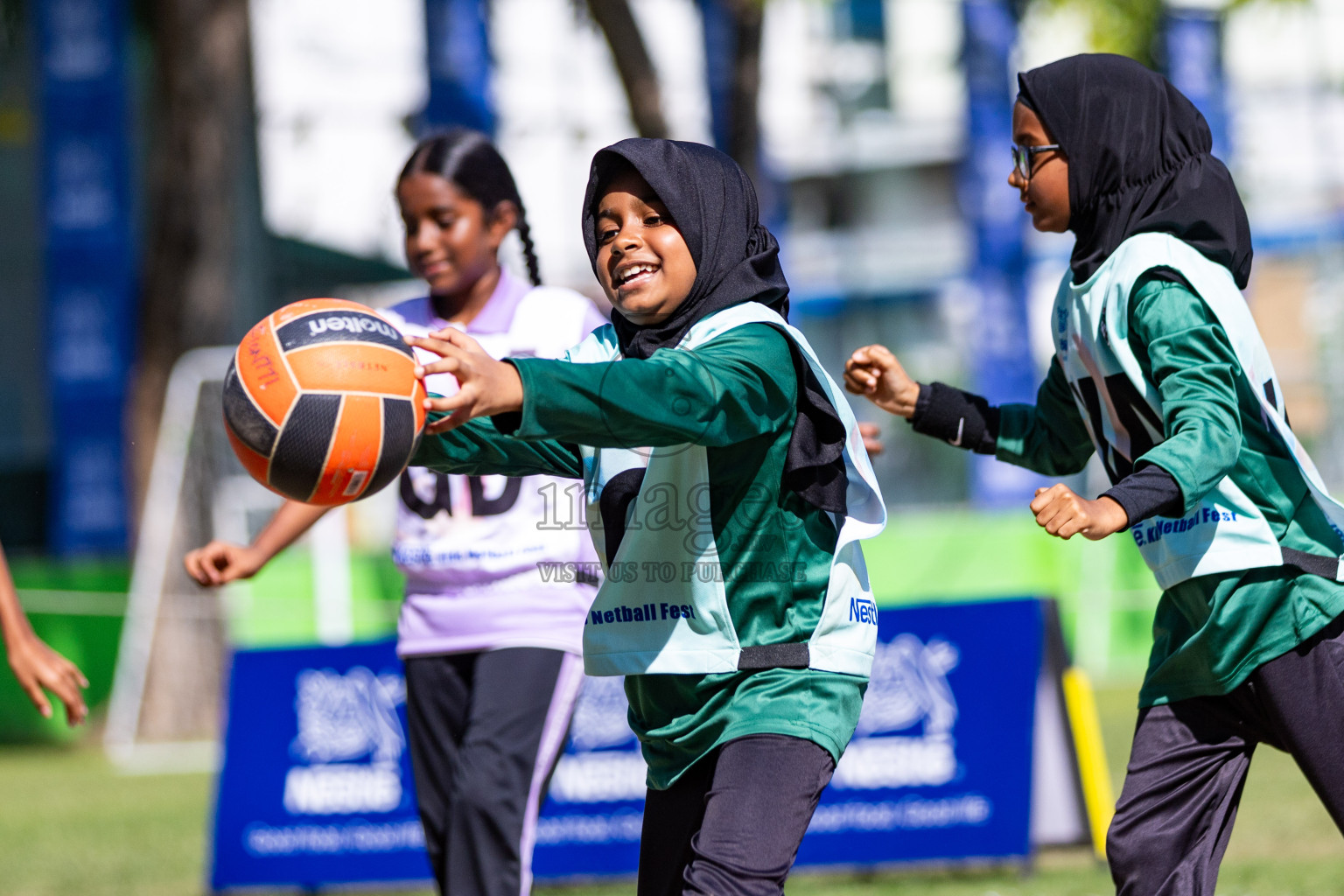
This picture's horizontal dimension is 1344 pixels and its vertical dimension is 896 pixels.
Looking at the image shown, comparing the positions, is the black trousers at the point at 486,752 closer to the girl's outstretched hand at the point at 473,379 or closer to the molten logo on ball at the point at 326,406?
the molten logo on ball at the point at 326,406

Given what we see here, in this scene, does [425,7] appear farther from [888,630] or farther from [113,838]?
[888,630]

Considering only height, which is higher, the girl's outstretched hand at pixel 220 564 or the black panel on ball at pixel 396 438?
the black panel on ball at pixel 396 438

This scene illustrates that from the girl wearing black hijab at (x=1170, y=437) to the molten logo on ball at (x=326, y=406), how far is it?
1585 mm

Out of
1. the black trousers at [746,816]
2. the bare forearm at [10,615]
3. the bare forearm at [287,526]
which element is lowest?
the black trousers at [746,816]

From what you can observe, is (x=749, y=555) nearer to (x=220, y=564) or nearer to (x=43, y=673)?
(x=220, y=564)

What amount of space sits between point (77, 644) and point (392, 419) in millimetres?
12619

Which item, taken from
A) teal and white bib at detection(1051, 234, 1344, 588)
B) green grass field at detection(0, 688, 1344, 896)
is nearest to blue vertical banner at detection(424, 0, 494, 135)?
green grass field at detection(0, 688, 1344, 896)

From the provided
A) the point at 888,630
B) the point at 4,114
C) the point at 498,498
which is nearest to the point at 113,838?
the point at 888,630

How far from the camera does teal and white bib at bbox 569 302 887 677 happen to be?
10.3 feet

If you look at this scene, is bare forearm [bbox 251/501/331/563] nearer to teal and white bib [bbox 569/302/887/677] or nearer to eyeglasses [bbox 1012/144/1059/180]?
teal and white bib [bbox 569/302/887/677]

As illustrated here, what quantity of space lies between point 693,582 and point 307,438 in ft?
2.77

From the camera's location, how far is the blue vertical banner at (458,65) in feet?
67.1

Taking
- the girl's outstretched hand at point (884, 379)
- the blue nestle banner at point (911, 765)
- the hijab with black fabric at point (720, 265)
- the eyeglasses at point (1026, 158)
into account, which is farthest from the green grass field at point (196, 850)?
the hijab with black fabric at point (720, 265)

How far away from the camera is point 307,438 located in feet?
9.27
